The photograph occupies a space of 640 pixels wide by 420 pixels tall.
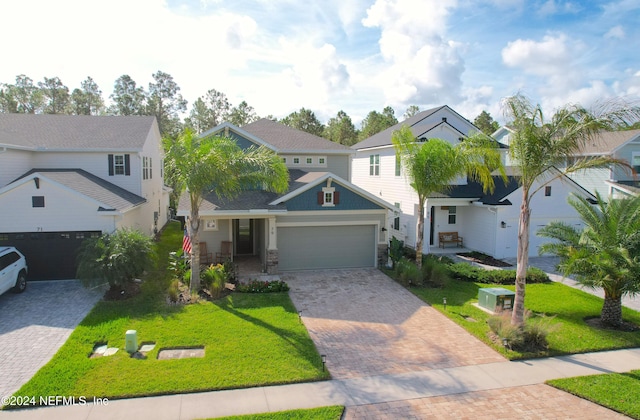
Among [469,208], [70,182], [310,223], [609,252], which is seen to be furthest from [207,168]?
[469,208]

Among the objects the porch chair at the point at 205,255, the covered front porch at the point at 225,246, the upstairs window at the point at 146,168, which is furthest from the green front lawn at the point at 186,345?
the upstairs window at the point at 146,168

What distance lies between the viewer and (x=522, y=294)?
11.6m

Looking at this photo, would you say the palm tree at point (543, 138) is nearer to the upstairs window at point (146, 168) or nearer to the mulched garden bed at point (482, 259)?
the mulched garden bed at point (482, 259)

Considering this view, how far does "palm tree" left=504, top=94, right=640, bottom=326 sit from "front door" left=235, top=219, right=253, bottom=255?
13585mm

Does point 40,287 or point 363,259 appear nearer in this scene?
point 40,287

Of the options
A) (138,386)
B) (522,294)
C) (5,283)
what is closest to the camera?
(138,386)

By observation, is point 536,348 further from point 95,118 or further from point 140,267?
point 95,118

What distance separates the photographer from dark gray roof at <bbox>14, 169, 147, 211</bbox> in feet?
54.4

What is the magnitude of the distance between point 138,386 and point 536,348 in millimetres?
9685

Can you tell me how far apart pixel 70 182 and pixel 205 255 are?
6.22 m

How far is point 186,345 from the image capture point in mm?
10617

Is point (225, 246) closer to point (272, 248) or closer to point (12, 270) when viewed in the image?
point (272, 248)

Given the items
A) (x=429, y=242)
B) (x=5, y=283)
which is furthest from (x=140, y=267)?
(x=429, y=242)

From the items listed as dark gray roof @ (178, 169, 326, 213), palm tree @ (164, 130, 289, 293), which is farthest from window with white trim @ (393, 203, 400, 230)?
palm tree @ (164, 130, 289, 293)
